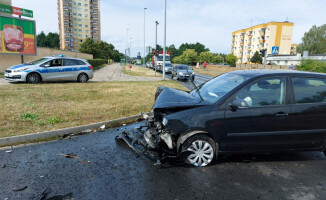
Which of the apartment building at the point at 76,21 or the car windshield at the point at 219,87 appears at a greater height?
the apartment building at the point at 76,21

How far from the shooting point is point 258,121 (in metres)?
3.78

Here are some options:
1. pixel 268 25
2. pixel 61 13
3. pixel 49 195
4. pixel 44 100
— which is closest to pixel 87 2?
pixel 61 13

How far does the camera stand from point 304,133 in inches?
153

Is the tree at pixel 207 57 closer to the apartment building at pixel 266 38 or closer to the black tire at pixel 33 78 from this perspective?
the apartment building at pixel 266 38

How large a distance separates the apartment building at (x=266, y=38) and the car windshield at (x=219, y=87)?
7593cm

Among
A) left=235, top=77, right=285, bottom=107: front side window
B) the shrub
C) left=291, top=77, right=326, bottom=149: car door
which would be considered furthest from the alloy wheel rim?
the shrub

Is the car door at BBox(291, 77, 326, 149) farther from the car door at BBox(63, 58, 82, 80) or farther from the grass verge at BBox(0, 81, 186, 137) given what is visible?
the car door at BBox(63, 58, 82, 80)

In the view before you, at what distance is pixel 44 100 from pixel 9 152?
4.57 m

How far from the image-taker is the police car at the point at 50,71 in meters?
12.5

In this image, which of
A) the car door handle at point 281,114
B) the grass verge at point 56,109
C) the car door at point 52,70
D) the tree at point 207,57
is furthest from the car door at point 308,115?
the tree at point 207,57

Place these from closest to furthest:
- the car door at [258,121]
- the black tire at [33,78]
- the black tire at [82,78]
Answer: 1. the car door at [258,121]
2. the black tire at [33,78]
3. the black tire at [82,78]

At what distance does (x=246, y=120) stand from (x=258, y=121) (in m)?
0.21

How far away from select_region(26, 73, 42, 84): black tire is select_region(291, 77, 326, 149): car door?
42.4ft

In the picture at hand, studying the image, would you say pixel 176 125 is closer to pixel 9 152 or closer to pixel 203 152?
pixel 203 152
